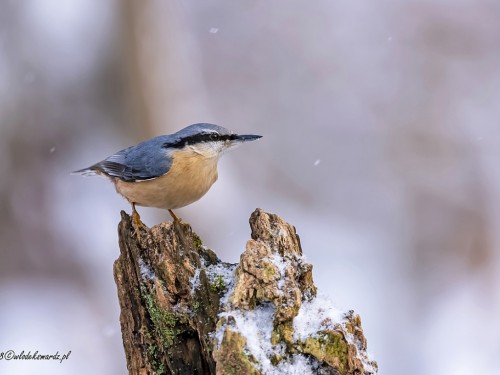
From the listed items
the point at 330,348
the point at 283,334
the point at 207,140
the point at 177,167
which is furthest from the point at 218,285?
the point at 207,140

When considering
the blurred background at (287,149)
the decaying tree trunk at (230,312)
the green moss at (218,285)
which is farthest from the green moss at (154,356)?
the blurred background at (287,149)

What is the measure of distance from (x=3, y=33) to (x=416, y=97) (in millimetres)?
5539

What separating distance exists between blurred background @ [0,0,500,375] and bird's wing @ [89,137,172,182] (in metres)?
2.49

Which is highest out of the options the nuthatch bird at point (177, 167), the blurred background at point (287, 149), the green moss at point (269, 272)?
the blurred background at point (287, 149)

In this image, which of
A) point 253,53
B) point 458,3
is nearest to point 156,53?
point 253,53

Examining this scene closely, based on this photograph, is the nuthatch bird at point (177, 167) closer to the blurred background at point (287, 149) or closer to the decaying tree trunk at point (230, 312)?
the decaying tree trunk at point (230, 312)

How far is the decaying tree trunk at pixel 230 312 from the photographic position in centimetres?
221

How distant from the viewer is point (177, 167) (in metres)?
3.72

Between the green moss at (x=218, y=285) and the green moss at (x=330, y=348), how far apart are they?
1.27ft

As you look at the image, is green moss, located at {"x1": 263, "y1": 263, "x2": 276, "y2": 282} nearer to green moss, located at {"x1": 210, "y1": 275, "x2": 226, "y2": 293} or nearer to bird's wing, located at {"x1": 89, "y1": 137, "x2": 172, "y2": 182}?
green moss, located at {"x1": 210, "y1": 275, "x2": 226, "y2": 293}

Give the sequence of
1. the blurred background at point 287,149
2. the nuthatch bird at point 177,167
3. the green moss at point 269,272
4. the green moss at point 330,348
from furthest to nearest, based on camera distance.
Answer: the blurred background at point 287,149 < the nuthatch bird at point 177,167 < the green moss at point 269,272 < the green moss at point 330,348

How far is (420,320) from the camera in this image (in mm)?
6824

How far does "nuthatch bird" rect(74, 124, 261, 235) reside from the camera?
3717 millimetres

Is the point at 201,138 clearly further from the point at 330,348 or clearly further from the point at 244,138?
the point at 330,348
